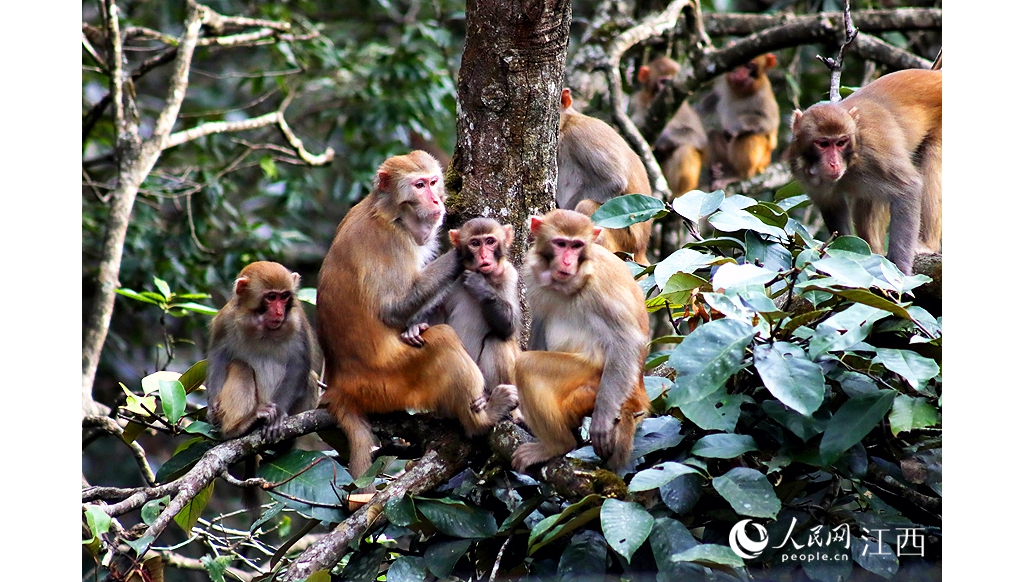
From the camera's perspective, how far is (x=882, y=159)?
5.30 meters

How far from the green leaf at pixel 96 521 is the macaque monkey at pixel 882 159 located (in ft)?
13.3

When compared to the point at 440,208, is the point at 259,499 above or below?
below

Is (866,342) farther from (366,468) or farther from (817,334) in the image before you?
(366,468)

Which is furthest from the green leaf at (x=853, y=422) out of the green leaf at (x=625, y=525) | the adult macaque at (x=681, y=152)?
the adult macaque at (x=681, y=152)

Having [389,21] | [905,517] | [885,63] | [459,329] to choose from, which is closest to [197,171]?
[389,21]

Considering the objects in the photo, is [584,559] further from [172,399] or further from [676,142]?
[676,142]

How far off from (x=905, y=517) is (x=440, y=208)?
107 inches

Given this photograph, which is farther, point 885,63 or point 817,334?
point 885,63

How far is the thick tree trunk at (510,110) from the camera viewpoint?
15.8 feet

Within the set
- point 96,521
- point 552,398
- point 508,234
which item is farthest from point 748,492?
point 96,521

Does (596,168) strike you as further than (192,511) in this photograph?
Yes

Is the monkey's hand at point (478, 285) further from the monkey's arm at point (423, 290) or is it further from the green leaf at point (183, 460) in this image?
the green leaf at point (183, 460)

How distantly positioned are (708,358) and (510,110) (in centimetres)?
199
